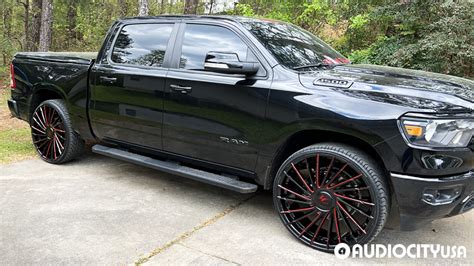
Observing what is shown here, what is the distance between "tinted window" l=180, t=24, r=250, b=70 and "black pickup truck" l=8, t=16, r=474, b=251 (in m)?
0.01

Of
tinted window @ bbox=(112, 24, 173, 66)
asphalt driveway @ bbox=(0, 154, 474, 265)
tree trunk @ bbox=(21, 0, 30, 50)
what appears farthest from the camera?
tree trunk @ bbox=(21, 0, 30, 50)

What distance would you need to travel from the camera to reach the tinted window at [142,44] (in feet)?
13.4

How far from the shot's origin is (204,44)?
380 cm

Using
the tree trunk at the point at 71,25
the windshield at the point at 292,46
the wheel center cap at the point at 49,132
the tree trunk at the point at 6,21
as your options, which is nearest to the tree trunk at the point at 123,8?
the tree trunk at the point at 71,25

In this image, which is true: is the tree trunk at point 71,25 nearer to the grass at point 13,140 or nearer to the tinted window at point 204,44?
the grass at point 13,140

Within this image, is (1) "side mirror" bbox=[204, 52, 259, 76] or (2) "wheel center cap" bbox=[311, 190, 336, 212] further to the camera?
(1) "side mirror" bbox=[204, 52, 259, 76]

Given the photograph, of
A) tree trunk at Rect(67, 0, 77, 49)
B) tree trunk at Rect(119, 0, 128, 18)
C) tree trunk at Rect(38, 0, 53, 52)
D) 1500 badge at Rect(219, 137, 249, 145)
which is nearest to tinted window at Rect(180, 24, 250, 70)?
1500 badge at Rect(219, 137, 249, 145)

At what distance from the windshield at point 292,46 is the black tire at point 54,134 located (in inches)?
105

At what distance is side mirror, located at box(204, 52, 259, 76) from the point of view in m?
3.21

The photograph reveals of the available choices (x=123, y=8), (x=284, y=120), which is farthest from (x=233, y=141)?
(x=123, y=8)

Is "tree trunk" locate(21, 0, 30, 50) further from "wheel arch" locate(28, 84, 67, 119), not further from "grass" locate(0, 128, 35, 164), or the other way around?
"wheel arch" locate(28, 84, 67, 119)

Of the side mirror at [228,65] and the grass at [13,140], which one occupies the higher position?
the side mirror at [228,65]

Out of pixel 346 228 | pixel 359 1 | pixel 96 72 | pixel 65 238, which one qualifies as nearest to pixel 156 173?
pixel 96 72

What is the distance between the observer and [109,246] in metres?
3.10
